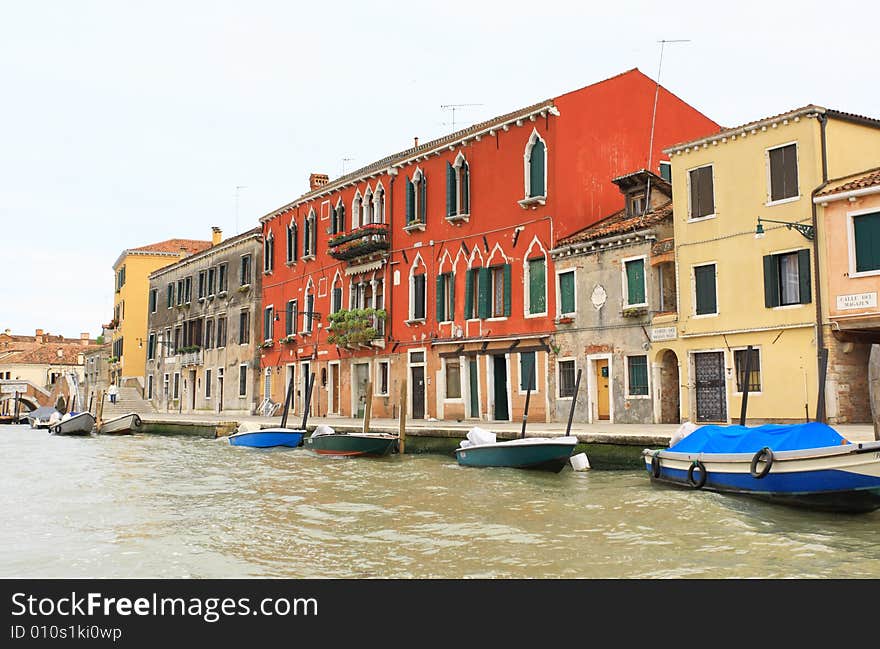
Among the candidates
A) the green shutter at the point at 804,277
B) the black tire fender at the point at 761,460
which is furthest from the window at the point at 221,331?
the black tire fender at the point at 761,460

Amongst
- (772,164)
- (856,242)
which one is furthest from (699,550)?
(772,164)

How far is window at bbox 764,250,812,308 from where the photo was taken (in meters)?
16.7

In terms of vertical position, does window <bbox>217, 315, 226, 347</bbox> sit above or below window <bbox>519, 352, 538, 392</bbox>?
above

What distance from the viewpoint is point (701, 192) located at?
19.0 meters

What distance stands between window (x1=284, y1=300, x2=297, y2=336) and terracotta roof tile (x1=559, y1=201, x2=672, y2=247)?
15.0 m

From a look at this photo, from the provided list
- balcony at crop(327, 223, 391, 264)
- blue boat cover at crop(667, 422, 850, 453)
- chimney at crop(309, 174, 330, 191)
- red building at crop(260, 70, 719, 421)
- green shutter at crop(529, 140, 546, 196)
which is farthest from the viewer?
chimney at crop(309, 174, 330, 191)

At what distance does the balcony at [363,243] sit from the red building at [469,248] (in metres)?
0.07

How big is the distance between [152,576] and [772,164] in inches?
595

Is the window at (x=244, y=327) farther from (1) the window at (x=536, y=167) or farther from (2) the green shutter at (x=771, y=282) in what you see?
(2) the green shutter at (x=771, y=282)

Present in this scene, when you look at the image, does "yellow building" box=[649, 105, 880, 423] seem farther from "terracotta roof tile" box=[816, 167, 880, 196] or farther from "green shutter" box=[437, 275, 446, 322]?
"green shutter" box=[437, 275, 446, 322]

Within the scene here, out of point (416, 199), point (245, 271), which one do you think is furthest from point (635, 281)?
point (245, 271)

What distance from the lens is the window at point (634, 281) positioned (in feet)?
65.0

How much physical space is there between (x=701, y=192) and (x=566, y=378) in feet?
19.0

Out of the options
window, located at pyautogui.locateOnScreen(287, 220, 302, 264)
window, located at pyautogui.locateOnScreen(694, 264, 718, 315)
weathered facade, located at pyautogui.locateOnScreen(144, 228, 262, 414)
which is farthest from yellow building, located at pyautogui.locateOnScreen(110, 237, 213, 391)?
window, located at pyautogui.locateOnScreen(694, 264, 718, 315)
